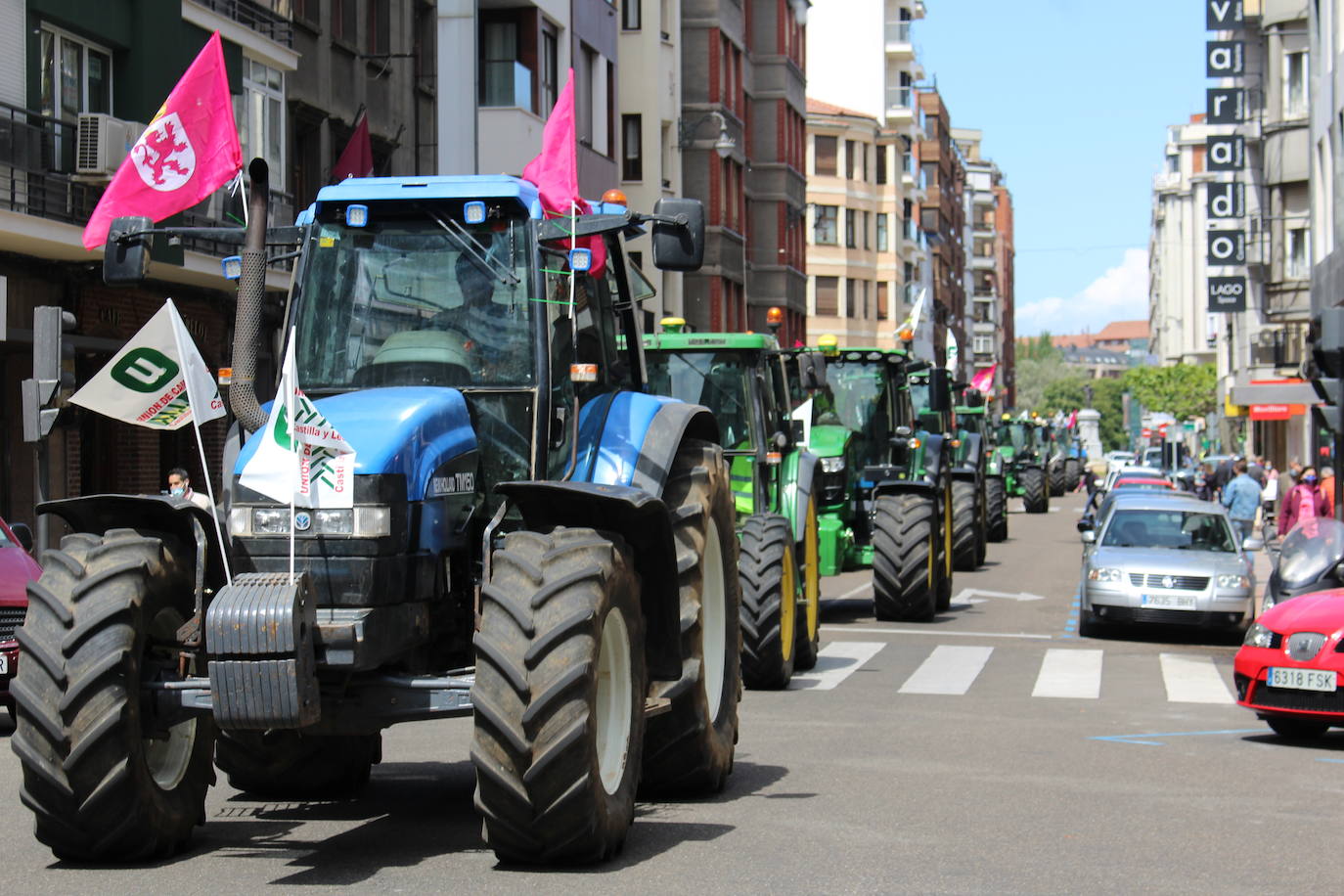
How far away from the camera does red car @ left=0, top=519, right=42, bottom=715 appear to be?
13.3 m

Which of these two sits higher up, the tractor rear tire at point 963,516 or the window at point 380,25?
the window at point 380,25

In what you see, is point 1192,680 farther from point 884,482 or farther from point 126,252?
point 126,252

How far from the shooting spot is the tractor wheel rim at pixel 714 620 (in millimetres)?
10008

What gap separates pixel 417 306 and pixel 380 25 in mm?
23652

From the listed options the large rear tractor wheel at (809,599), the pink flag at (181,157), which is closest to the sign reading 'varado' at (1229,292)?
the large rear tractor wheel at (809,599)

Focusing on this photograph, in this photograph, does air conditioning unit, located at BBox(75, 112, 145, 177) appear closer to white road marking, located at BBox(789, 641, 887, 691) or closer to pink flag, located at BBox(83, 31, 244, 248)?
white road marking, located at BBox(789, 641, 887, 691)

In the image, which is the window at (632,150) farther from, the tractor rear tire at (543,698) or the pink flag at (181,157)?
the tractor rear tire at (543,698)

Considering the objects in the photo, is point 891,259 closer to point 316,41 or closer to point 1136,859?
point 316,41

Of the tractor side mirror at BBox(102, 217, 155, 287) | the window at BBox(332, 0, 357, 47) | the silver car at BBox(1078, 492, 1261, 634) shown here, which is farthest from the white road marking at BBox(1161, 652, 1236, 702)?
the window at BBox(332, 0, 357, 47)

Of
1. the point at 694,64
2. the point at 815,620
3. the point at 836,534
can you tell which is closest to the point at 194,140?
the point at 815,620

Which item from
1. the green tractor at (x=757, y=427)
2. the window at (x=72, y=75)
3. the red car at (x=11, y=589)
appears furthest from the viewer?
the window at (x=72, y=75)

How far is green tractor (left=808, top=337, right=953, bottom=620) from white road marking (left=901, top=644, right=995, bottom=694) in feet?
5.12

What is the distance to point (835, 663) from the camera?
17625 millimetres

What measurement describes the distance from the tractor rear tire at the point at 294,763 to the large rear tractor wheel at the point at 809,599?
22.6 feet
